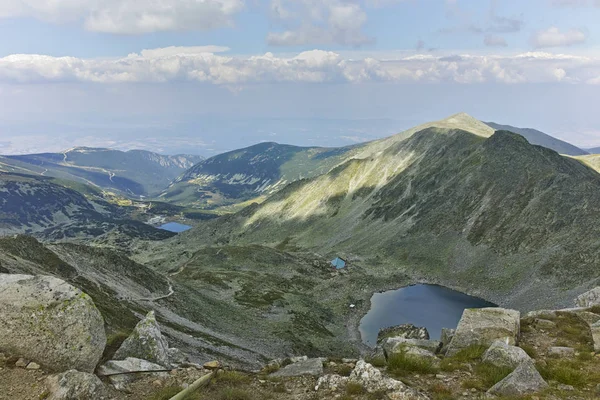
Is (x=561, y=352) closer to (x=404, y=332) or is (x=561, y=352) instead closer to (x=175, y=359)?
(x=175, y=359)

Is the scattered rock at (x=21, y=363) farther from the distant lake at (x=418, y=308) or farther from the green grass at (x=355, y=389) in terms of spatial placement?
the distant lake at (x=418, y=308)

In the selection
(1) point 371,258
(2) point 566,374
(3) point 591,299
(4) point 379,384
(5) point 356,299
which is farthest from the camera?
(1) point 371,258

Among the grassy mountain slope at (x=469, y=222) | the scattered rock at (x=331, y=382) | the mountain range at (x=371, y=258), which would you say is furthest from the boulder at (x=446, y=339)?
the grassy mountain slope at (x=469, y=222)

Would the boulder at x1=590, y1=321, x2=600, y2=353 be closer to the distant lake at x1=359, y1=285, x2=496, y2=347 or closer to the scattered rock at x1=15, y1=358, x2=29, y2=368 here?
the scattered rock at x1=15, y1=358, x2=29, y2=368

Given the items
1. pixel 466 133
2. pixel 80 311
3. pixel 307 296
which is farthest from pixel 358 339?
pixel 466 133

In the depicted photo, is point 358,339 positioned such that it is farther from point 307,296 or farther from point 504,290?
point 504,290

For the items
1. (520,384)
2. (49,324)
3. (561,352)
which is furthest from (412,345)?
(49,324)
